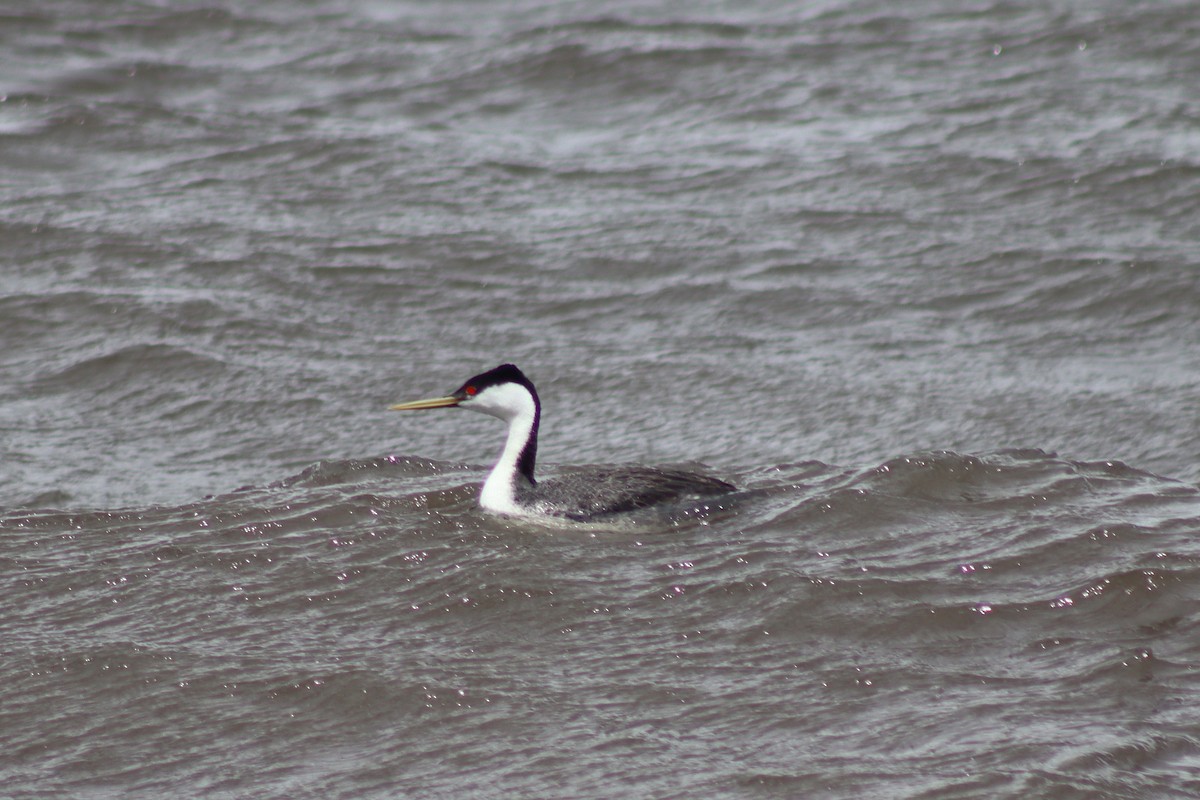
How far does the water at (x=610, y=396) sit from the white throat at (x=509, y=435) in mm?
223

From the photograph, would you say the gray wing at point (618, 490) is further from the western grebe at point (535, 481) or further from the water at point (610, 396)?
the water at point (610, 396)

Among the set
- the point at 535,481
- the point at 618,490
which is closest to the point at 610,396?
the point at 535,481

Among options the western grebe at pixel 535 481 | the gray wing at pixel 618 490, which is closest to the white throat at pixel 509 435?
the western grebe at pixel 535 481

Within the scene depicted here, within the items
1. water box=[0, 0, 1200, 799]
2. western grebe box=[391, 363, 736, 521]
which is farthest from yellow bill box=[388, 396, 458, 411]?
water box=[0, 0, 1200, 799]

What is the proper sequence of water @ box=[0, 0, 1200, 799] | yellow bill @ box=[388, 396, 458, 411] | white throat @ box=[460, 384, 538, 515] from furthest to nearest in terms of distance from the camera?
yellow bill @ box=[388, 396, 458, 411], white throat @ box=[460, 384, 538, 515], water @ box=[0, 0, 1200, 799]

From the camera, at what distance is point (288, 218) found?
13219mm

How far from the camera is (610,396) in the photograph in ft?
32.7

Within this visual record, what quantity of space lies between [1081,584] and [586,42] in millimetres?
11933

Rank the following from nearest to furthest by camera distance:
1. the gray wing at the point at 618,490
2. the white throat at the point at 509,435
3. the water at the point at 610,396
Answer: the water at the point at 610,396
the gray wing at the point at 618,490
the white throat at the point at 509,435

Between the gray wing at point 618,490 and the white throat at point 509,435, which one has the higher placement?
the white throat at point 509,435

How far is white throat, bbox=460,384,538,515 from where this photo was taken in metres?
7.88

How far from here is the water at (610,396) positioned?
586cm

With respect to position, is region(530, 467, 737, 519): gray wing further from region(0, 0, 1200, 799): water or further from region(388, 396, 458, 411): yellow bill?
region(388, 396, 458, 411): yellow bill

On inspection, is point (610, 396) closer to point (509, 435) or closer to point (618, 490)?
point (509, 435)
